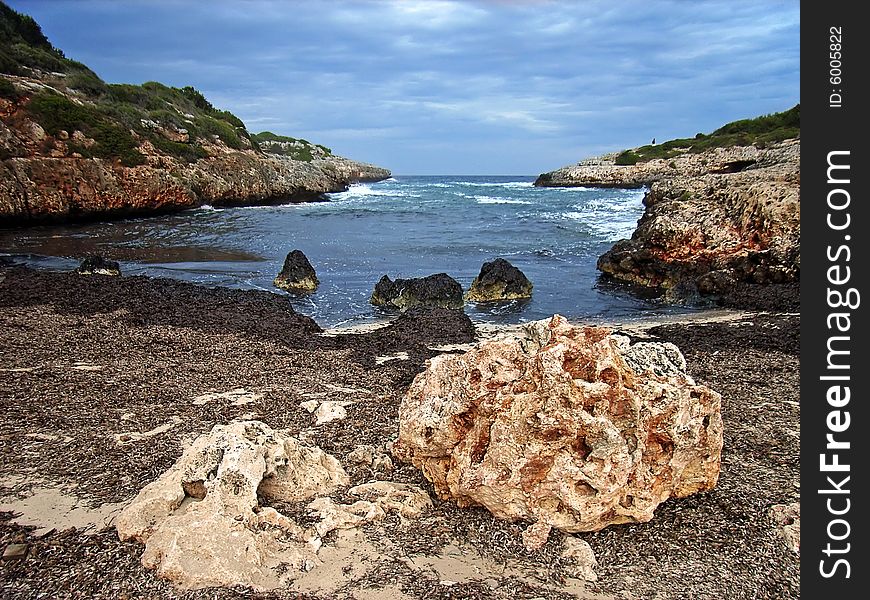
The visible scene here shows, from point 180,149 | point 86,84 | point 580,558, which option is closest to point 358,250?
point 580,558

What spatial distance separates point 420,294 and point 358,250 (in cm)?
1031

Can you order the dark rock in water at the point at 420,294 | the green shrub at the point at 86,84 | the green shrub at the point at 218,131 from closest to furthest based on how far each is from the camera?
the dark rock in water at the point at 420,294
the green shrub at the point at 86,84
the green shrub at the point at 218,131

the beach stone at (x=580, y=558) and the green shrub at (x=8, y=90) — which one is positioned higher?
the green shrub at (x=8, y=90)

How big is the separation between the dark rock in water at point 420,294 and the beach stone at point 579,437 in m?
8.82

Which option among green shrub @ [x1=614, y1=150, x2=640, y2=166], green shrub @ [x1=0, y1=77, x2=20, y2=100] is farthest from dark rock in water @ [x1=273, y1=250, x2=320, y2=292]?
green shrub @ [x1=614, y1=150, x2=640, y2=166]

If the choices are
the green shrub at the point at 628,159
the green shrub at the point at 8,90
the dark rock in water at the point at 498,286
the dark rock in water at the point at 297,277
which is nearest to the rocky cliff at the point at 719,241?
the dark rock in water at the point at 498,286

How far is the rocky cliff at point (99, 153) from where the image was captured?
26125mm

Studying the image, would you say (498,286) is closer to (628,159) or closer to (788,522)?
(788,522)

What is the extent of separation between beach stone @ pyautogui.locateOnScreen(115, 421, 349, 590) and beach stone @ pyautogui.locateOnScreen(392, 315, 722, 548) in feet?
4.01

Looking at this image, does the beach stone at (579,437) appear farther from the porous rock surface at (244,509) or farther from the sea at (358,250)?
the sea at (358,250)

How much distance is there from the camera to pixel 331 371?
826 cm

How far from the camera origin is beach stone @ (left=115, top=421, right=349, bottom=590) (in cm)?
368
